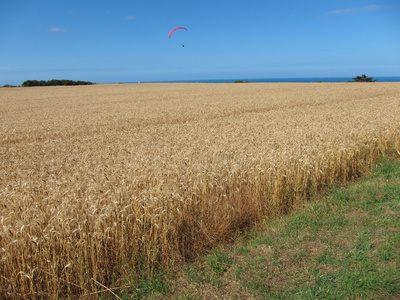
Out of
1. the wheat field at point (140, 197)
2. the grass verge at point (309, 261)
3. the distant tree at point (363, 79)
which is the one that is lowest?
the grass verge at point (309, 261)

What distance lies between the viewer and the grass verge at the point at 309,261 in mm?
3336

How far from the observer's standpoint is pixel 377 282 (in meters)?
3.32

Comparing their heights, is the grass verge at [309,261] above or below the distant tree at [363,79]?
below

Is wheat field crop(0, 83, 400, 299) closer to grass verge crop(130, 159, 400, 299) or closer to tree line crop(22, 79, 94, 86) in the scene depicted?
grass verge crop(130, 159, 400, 299)

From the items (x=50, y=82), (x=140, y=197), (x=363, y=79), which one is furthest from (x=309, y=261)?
(x=50, y=82)

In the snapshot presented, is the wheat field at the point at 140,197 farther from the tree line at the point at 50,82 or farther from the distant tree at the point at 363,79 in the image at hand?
the tree line at the point at 50,82

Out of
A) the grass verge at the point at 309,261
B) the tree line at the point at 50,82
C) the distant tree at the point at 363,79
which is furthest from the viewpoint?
the tree line at the point at 50,82

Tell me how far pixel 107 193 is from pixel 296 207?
127 inches

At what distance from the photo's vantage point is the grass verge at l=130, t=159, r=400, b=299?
10.9ft

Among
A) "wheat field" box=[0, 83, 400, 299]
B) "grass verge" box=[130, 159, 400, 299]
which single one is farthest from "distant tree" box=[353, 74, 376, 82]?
"grass verge" box=[130, 159, 400, 299]

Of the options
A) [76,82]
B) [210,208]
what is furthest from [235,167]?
[76,82]

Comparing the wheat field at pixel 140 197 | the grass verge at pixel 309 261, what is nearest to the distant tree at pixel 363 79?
A: the wheat field at pixel 140 197

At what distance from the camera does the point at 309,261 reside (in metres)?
3.86

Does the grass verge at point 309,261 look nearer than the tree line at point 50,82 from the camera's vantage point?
Yes
